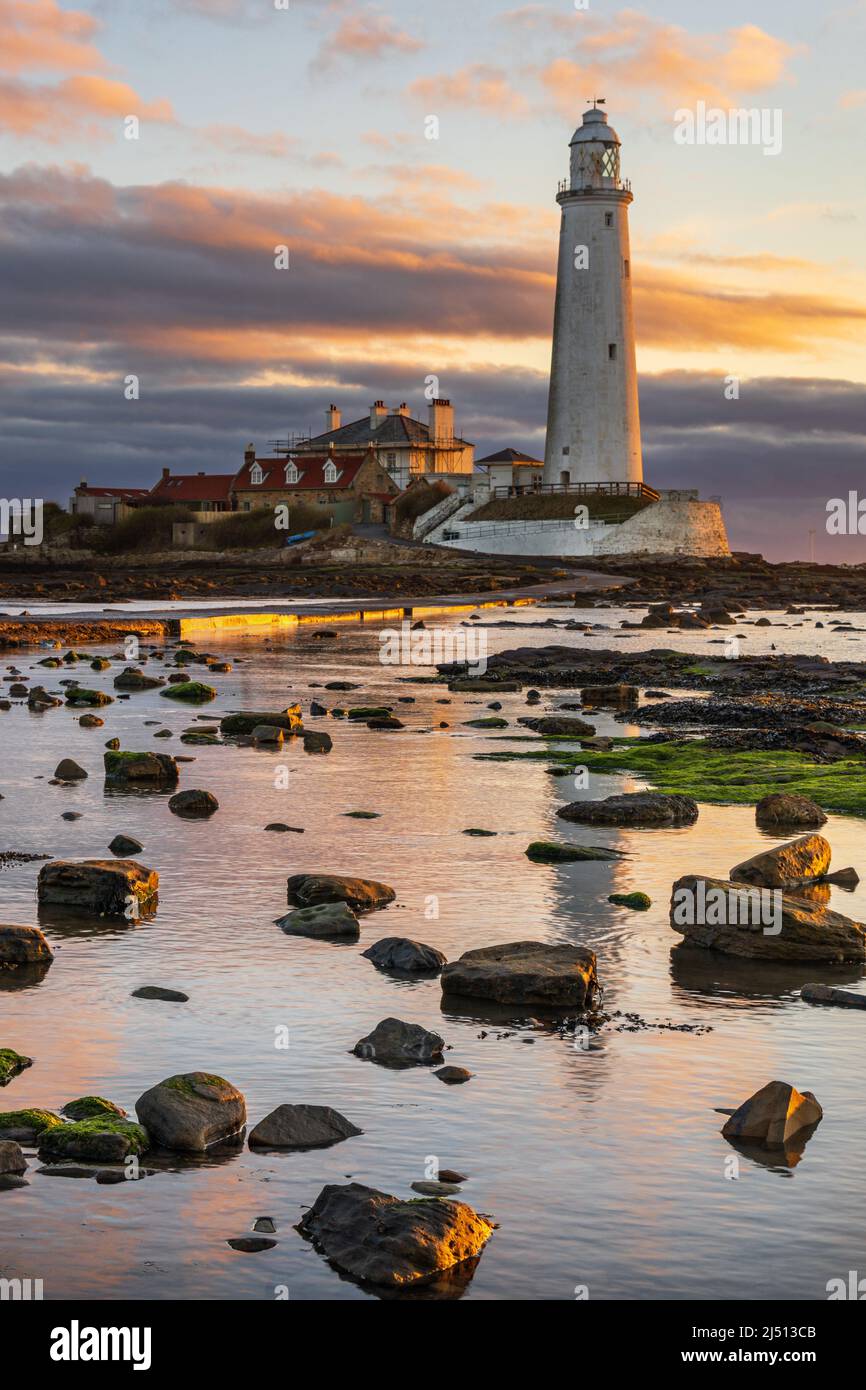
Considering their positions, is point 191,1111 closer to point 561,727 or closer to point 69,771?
point 69,771

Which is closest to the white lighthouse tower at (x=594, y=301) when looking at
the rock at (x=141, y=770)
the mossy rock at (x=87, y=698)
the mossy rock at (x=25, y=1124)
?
the mossy rock at (x=87, y=698)

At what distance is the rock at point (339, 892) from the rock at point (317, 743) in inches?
314

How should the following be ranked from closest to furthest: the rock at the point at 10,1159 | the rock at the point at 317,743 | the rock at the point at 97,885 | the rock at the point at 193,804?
the rock at the point at 10,1159
the rock at the point at 97,885
the rock at the point at 193,804
the rock at the point at 317,743

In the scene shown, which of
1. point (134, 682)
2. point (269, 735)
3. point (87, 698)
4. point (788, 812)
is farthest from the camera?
point (134, 682)

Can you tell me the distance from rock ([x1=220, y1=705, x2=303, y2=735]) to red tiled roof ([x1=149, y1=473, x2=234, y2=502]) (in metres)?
98.0

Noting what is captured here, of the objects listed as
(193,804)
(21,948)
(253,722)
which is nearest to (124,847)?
(193,804)

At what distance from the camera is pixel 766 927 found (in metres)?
9.53

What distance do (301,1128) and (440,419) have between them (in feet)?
372

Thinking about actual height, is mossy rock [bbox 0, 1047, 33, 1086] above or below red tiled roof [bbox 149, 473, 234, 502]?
below

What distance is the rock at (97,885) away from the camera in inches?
407

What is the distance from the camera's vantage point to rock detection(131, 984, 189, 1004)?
8.29 m

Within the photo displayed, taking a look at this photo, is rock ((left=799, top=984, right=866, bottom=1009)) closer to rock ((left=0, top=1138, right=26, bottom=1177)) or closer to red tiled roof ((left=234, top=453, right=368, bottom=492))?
rock ((left=0, top=1138, right=26, bottom=1177))

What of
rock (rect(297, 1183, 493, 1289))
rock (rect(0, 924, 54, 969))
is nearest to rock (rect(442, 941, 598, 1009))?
rock (rect(0, 924, 54, 969))

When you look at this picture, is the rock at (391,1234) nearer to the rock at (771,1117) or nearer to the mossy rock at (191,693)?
the rock at (771,1117)
